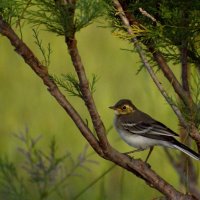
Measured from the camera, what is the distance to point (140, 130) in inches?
305

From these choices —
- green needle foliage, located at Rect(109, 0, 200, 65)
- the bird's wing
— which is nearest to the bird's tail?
the bird's wing

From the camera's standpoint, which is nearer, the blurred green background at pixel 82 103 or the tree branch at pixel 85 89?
the tree branch at pixel 85 89

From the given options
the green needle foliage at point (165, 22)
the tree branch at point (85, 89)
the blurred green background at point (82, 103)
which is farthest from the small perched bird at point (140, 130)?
the tree branch at point (85, 89)

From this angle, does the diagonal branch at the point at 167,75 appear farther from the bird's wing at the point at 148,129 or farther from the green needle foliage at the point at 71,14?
the bird's wing at the point at 148,129

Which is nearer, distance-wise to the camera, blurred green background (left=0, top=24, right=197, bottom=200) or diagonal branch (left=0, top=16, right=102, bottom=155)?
diagonal branch (left=0, top=16, right=102, bottom=155)

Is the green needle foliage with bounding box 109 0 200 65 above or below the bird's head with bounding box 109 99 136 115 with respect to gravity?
above

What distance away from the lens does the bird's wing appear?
7157 millimetres

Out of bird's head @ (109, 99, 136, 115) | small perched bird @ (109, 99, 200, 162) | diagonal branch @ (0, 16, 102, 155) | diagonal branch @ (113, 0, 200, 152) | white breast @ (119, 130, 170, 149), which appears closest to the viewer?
diagonal branch @ (0, 16, 102, 155)

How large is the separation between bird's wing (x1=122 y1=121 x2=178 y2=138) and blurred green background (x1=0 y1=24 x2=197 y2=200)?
0.54 meters

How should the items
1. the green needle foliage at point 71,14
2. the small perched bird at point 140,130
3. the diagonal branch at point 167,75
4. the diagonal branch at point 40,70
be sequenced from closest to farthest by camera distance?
the green needle foliage at point 71,14
the diagonal branch at point 40,70
the diagonal branch at point 167,75
the small perched bird at point 140,130

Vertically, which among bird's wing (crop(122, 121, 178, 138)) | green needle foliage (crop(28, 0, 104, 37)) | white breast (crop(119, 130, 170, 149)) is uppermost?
green needle foliage (crop(28, 0, 104, 37))

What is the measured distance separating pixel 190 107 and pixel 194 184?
171cm

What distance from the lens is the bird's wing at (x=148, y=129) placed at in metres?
7.16

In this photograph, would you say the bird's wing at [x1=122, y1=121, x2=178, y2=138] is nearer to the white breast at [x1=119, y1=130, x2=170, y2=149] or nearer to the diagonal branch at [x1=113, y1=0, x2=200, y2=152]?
the white breast at [x1=119, y1=130, x2=170, y2=149]
